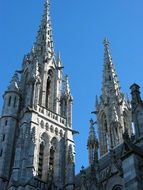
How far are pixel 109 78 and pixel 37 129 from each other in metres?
14.9

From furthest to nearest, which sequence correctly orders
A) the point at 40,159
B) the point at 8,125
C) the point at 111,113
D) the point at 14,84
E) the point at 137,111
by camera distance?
the point at 111,113
the point at 14,84
the point at 8,125
the point at 40,159
the point at 137,111

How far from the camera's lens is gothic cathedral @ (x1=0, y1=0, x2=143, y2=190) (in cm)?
2527

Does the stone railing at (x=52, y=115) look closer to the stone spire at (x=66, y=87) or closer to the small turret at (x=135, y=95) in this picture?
the stone spire at (x=66, y=87)

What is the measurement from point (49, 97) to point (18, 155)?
8.54m

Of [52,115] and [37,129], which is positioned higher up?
[52,115]

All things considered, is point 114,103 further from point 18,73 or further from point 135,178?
point 135,178

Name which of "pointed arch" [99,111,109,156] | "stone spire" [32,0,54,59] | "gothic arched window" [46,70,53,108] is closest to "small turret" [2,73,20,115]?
"gothic arched window" [46,70,53,108]

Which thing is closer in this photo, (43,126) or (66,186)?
(66,186)

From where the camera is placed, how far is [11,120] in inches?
1323

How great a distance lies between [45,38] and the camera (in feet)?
141

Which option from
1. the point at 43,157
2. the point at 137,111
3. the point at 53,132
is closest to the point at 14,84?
the point at 53,132

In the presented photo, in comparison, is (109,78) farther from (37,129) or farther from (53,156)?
(37,129)

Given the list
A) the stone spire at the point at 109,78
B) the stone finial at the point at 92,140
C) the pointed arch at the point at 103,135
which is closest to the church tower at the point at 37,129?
the stone finial at the point at 92,140

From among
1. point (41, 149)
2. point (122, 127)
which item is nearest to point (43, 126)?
point (41, 149)
